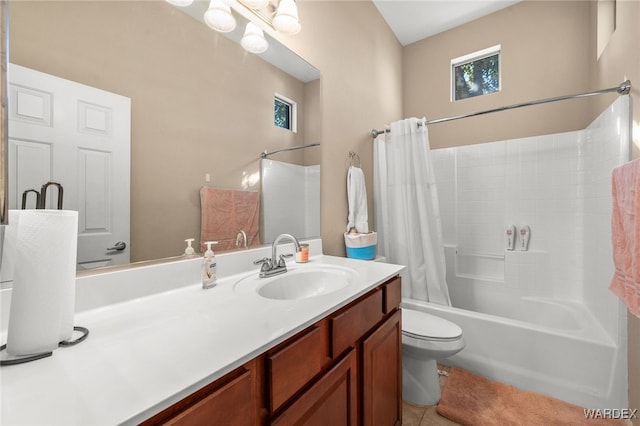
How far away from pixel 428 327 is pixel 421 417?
466mm

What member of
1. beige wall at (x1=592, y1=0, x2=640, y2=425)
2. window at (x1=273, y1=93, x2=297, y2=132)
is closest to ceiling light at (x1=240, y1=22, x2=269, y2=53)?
window at (x1=273, y1=93, x2=297, y2=132)

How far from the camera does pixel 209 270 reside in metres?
1.02

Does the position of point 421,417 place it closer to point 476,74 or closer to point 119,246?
point 119,246

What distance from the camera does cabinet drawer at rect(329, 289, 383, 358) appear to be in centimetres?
86

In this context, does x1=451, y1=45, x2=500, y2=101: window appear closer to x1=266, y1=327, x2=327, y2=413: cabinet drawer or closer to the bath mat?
the bath mat

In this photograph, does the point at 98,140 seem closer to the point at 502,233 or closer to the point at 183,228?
the point at 183,228

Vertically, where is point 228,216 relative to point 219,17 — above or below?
below

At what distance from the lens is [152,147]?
0.95 metres

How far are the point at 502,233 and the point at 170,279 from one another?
2.69 meters

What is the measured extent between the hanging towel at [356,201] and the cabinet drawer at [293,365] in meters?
1.29

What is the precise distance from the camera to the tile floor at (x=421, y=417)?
56.3 inches

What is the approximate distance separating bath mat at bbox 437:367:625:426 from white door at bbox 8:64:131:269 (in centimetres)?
181

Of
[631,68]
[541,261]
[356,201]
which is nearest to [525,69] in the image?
[631,68]

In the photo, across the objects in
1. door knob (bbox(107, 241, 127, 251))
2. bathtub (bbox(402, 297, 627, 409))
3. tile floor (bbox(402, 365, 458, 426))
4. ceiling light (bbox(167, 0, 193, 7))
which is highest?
ceiling light (bbox(167, 0, 193, 7))
